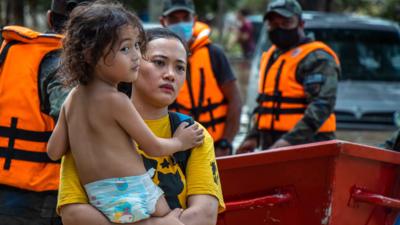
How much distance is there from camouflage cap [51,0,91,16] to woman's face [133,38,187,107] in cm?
84

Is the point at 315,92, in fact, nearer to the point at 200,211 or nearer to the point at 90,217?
the point at 200,211

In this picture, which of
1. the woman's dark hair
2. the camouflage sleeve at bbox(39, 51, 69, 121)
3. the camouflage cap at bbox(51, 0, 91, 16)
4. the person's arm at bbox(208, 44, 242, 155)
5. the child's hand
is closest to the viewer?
the child's hand

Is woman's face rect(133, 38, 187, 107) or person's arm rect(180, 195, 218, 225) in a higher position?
woman's face rect(133, 38, 187, 107)

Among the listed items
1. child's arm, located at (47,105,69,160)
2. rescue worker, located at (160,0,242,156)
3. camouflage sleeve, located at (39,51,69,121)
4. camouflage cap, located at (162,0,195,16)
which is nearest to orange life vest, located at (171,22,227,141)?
rescue worker, located at (160,0,242,156)

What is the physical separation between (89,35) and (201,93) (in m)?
2.58

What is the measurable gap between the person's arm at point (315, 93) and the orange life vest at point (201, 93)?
455mm

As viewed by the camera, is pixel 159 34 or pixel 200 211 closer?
pixel 200 211

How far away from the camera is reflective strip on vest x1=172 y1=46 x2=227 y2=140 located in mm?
5023

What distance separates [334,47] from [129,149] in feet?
24.9

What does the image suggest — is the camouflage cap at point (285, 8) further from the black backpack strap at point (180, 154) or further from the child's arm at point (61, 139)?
the child's arm at point (61, 139)

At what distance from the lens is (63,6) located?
359 cm

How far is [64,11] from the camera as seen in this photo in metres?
3.60

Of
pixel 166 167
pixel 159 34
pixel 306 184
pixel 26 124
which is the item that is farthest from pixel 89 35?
pixel 306 184

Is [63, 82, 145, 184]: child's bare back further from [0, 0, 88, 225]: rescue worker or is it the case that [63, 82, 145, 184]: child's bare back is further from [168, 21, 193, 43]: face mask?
[168, 21, 193, 43]: face mask
